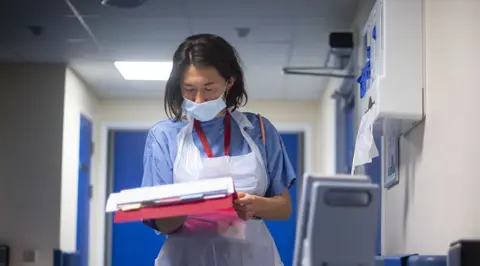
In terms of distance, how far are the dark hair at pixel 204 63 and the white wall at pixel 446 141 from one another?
0.52 metres

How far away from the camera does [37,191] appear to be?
493 centimetres

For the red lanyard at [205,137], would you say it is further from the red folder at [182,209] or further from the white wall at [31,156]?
the white wall at [31,156]

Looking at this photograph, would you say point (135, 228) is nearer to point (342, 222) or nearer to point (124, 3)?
point (124, 3)

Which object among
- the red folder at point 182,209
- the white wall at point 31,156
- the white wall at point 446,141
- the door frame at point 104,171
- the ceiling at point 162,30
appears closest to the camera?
the red folder at point 182,209

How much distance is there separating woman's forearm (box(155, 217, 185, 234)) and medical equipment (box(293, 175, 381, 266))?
16.7 inches

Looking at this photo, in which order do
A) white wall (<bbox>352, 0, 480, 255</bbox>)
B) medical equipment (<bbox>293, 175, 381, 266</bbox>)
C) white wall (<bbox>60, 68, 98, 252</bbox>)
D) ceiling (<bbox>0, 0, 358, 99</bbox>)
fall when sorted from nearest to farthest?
medical equipment (<bbox>293, 175, 381, 266</bbox>), white wall (<bbox>352, 0, 480, 255</bbox>), ceiling (<bbox>0, 0, 358, 99</bbox>), white wall (<bbox>60, 68, 98, 252</bbox>)

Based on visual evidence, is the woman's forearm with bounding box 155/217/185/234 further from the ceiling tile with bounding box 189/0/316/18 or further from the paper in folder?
the ceiling tile with bounding box 189/0/316/18

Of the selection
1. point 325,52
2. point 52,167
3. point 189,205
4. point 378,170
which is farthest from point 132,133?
point 189,205

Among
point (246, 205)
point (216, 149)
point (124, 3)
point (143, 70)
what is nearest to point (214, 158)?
point (216, 149)

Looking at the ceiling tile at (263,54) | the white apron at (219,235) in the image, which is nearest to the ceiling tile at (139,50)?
the ceiling tile at (263,54)

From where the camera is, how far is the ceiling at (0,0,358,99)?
3.90 m

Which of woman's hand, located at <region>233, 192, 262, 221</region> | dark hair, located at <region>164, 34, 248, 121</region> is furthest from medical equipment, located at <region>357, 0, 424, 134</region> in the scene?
woman's hand, located at <region>233, 192, 262, 221</region>

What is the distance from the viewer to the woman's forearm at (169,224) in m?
1.52

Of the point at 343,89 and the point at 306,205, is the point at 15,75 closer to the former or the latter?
the point at 343,89
